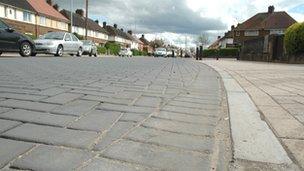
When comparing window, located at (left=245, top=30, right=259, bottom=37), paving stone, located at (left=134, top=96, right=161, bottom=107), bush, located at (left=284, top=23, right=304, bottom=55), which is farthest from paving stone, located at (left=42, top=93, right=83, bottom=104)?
window, located at (left=245, top=30, right=259, bottom=37)

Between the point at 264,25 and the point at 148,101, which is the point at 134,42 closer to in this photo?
the point at 264,25

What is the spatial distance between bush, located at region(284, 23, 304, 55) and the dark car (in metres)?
14.2

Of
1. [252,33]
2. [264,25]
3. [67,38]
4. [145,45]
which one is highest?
[264,25]

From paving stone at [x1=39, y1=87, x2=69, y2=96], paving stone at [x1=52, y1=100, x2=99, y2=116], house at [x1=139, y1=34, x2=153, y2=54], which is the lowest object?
paving stone at [x1=52, y1=100, x2=99, y2=116]

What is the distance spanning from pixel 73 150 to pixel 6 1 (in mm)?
53971

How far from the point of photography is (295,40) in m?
18.4

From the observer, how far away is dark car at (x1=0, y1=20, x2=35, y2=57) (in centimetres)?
1575

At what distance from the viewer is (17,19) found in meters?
52.0

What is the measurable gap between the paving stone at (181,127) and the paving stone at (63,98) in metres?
1.33

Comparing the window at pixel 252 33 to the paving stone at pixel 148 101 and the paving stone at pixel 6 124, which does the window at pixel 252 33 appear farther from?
the paving stone at pixel 6 124

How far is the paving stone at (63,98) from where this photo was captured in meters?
4.27

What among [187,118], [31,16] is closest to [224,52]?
[31,16]

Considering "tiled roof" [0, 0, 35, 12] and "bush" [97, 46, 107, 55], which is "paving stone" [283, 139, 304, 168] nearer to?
"tiled roof" [0, 0, 35, 12]

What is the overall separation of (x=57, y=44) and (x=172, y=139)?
65.0ft
